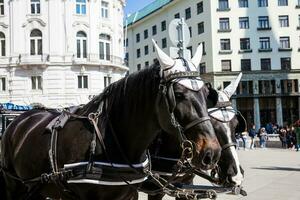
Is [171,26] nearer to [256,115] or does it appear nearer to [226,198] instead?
[226,198]

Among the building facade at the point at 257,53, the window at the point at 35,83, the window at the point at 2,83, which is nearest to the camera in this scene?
the window at the point at 35,83

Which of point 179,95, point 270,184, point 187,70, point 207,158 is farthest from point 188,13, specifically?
point 207,158

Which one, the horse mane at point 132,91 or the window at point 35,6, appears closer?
the horse mane at point 132,91

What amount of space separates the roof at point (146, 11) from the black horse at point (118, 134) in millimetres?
57732

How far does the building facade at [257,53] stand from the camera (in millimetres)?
53344

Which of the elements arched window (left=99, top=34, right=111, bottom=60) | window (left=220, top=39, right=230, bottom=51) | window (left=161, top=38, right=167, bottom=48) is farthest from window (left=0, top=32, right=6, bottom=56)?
window (left=220, top=39, right=230, bottom=51)

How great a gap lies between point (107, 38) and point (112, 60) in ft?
7.73

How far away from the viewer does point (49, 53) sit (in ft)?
135

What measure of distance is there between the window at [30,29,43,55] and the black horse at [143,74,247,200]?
3736 cm

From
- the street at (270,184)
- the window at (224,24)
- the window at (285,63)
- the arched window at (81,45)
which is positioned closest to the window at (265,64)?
the window at (285,63)

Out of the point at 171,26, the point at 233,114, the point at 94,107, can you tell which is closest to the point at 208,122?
the point at 94,107

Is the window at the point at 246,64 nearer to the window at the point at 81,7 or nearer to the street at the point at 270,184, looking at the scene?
the window at the point at 81,7

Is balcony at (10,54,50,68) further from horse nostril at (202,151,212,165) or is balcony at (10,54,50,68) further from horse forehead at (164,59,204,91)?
horse nostril at (202,151,212,165)

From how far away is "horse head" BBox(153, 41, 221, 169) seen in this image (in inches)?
128
